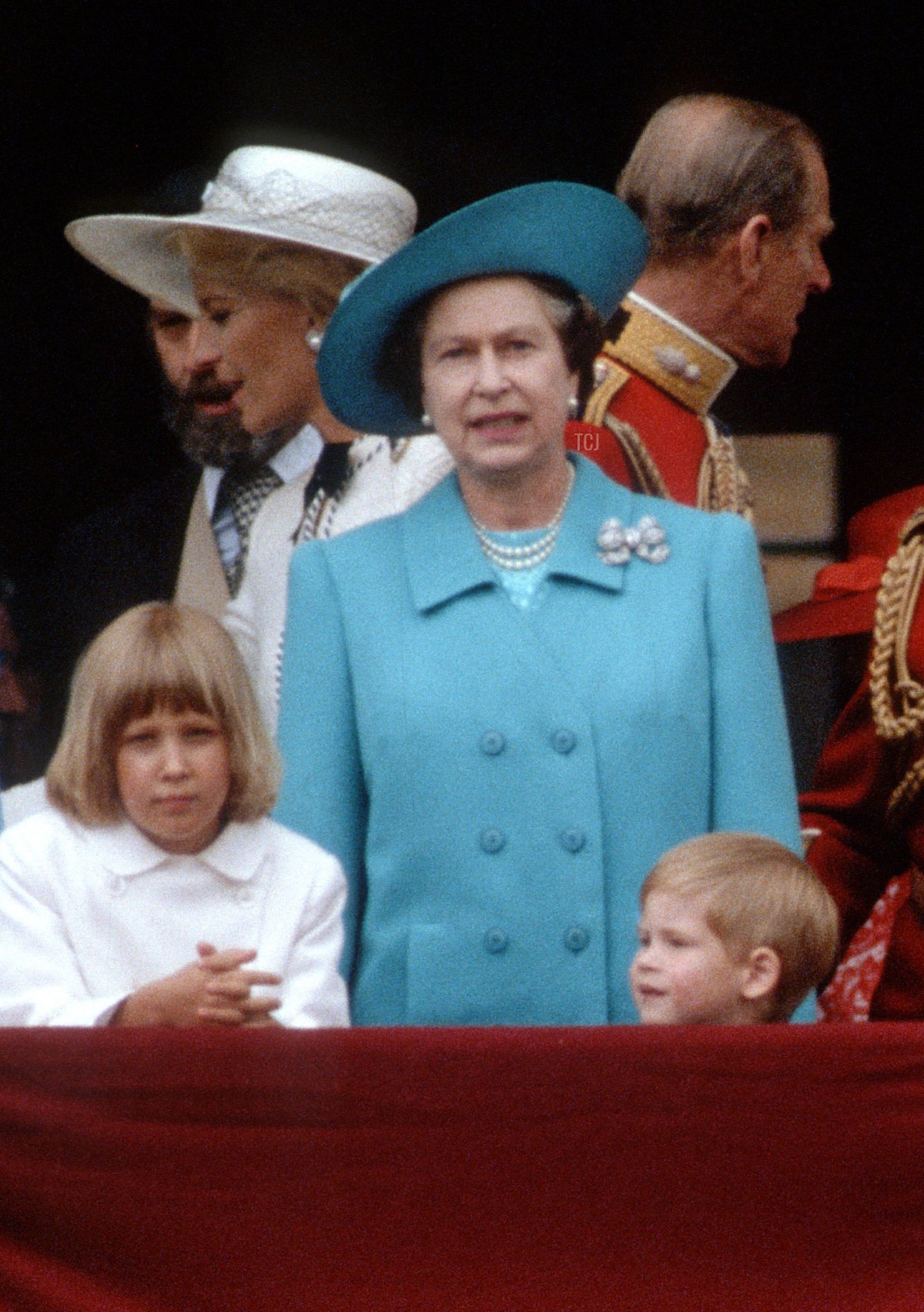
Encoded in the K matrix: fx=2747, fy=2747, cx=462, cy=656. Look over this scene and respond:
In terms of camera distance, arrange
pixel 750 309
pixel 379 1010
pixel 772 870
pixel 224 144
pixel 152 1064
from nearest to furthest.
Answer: pixel 152 1064, pixel 772 870, pixel 379 1010, pixel 750 309, pixel 224 144

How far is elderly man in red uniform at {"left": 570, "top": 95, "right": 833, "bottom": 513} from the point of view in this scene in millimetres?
3061

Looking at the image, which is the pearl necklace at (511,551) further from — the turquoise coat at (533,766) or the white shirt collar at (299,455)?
the white shirt collar at (299,455)

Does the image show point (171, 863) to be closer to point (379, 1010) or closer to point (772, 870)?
point (379, 1010)

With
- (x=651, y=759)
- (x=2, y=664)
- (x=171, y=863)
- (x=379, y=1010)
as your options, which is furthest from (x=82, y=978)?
(x=2, y=664)

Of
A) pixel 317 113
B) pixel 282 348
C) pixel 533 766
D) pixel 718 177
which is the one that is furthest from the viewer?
pixel 317 113

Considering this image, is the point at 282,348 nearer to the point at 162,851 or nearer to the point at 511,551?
the point at 511,551

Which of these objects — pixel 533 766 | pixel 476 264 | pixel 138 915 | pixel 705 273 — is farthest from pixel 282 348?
pixel 138 915

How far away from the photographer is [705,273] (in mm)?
3107

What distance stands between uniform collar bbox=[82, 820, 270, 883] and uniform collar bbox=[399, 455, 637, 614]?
0.97 feet

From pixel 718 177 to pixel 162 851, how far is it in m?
1.07

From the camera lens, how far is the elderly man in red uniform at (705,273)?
3061 mm

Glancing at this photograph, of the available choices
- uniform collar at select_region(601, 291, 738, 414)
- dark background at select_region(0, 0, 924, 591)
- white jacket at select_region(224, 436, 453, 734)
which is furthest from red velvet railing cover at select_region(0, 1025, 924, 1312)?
dark background at select_region(0, 0, 924, 591)

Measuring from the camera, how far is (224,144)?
132 inches

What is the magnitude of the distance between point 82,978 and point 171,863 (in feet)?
0.43
